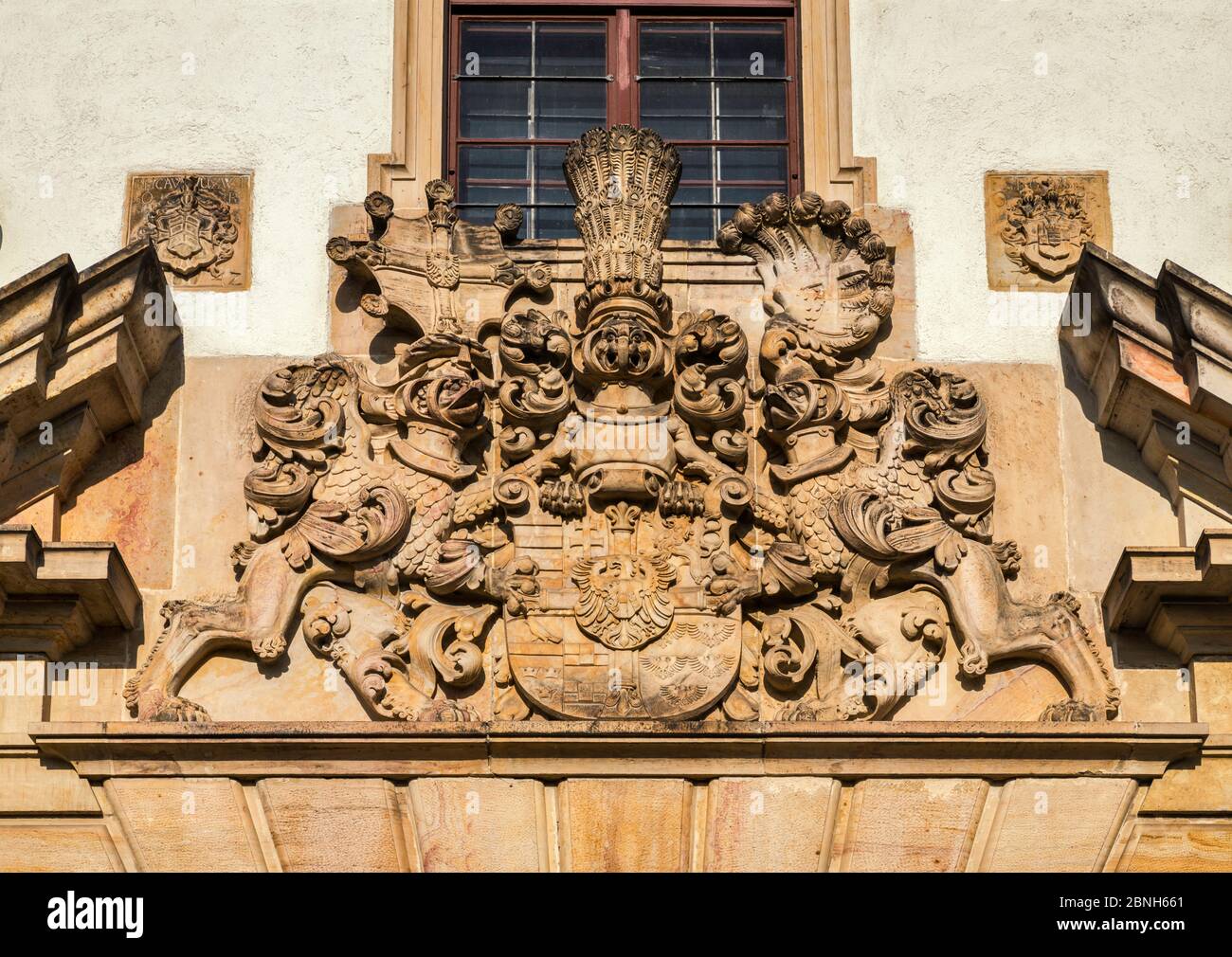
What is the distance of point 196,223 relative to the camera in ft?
34.4

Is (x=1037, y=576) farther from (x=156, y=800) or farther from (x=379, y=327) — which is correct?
(x=156, y=800)

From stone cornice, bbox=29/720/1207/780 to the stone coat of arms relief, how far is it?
0.43 ft

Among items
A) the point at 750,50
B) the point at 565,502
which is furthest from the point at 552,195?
the point at 565,502

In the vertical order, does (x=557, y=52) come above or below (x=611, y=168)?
above

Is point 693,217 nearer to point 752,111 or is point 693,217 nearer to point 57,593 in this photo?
point 752,111

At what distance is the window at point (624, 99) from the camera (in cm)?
1088

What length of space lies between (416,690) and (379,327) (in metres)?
1.54

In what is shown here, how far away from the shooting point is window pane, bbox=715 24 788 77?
36.5ft

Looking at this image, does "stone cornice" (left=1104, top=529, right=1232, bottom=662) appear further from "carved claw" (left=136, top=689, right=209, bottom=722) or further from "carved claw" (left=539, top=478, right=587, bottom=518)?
"carved claw" (left=136, top=689, right=209, bottom=722)

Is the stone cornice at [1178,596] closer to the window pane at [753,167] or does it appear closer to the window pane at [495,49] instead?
the window pane at [753,167]

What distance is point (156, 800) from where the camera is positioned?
9453 millimetres
